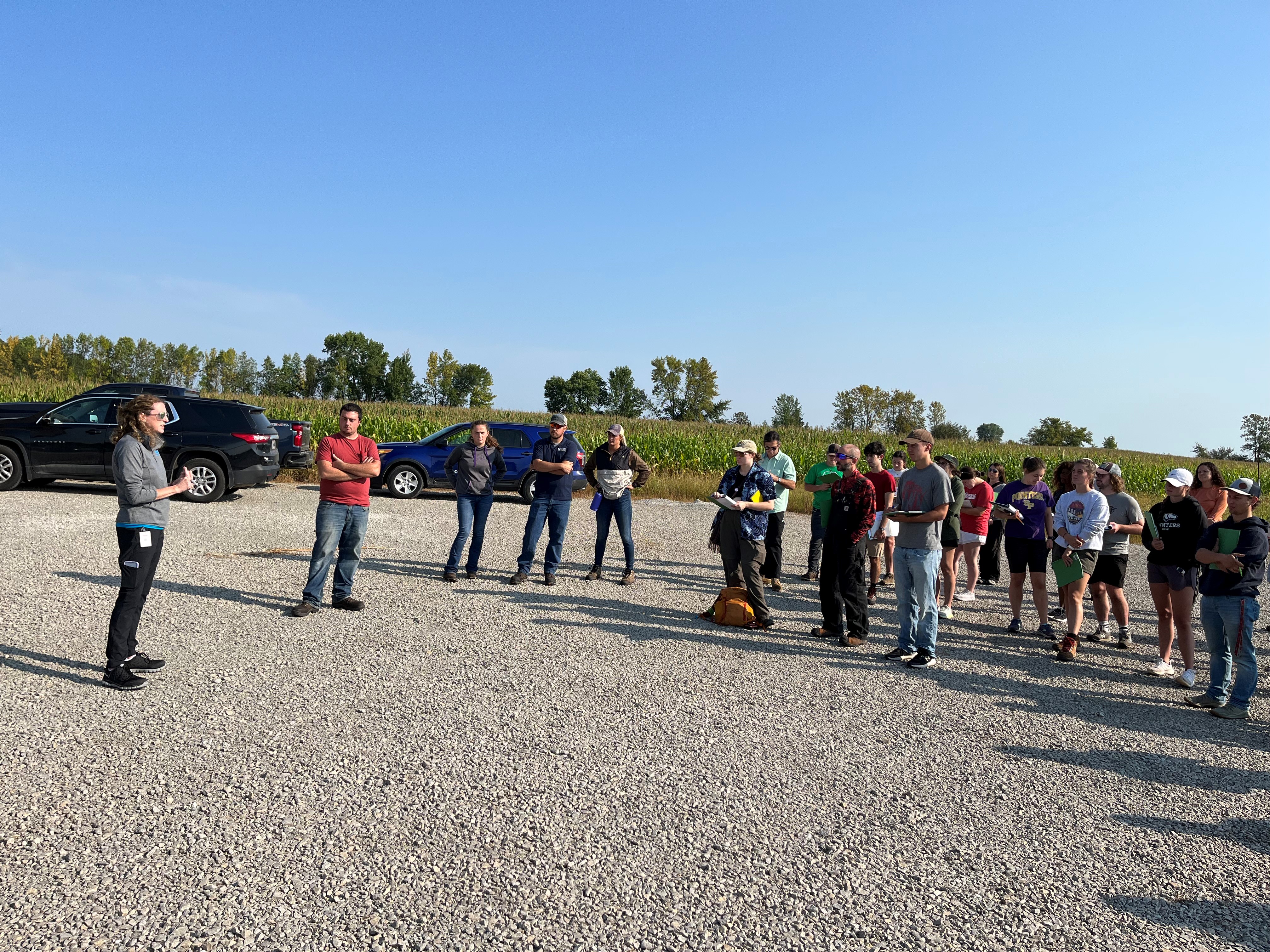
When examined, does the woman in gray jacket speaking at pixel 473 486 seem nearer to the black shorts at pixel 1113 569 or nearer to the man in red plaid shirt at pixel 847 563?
the man in red plaid shirt at pixel 847 563

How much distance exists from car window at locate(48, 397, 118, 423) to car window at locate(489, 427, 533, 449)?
7266mm

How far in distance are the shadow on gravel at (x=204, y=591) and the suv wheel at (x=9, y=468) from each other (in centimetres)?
719

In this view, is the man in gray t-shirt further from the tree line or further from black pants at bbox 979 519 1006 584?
the tree line

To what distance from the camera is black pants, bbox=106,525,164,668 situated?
5.11 metres

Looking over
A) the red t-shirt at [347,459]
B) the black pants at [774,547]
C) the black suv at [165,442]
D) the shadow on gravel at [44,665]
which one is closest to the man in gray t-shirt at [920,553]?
the black pants at [774,547]

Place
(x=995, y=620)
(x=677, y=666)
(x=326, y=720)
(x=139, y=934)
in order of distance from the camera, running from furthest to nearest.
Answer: (x=995, y=620)
(x=677, y=666)
(x=326, y=720)
(x=139, y=934)

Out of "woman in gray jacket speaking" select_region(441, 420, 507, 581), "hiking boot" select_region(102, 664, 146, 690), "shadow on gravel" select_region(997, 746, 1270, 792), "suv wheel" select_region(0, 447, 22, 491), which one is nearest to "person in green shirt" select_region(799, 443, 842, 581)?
"woman in gray jacket speaking" select_region(441, 420, 507, 581)

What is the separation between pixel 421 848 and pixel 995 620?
7.34 meters

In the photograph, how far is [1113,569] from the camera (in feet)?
24.2

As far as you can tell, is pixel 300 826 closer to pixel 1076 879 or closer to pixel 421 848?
pixel 421 848

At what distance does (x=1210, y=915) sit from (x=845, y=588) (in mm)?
4241

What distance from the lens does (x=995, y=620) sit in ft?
29.2

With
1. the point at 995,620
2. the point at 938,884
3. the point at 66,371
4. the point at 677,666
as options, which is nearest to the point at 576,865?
the point at 938,884

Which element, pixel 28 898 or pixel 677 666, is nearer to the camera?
pixel 28 898
